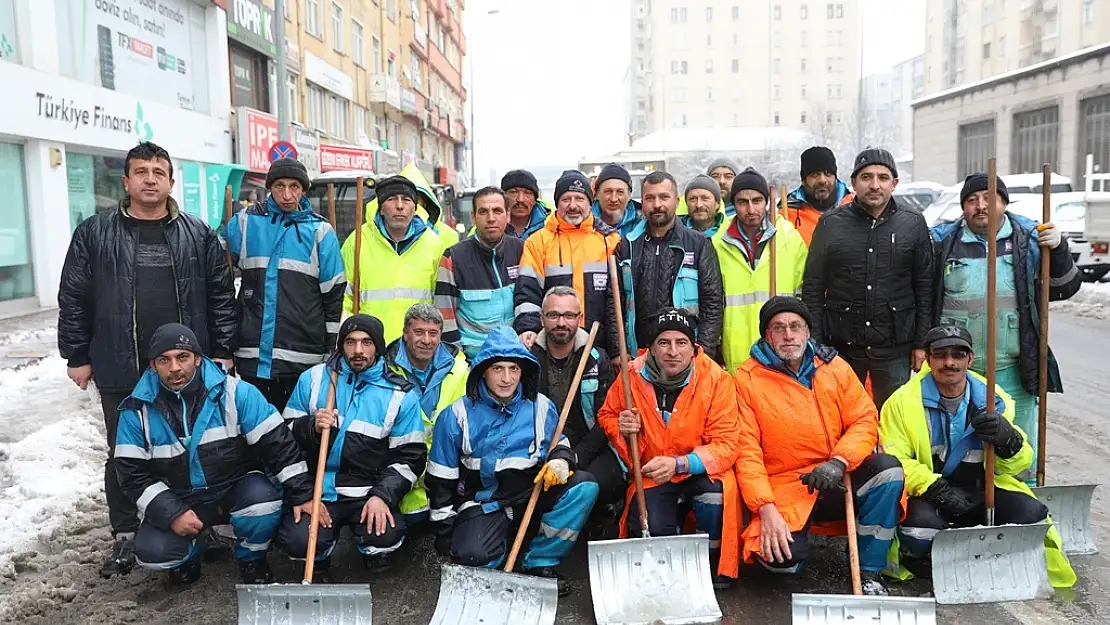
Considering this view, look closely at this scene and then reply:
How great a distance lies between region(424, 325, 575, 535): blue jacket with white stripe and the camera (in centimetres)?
Result: 407

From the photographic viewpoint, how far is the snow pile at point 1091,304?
12.7m

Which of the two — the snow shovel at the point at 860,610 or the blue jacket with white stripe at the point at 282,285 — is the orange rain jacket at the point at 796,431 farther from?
the blue jacket with white stripe at the point at 282,285

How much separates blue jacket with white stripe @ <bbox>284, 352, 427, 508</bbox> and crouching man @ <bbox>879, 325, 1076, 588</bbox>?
7.37 feet

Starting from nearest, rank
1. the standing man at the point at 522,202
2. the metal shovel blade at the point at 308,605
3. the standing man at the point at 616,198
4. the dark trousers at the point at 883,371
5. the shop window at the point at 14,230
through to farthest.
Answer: the metal shovel blade at the point at 308,605 < the dark trousers at the point at 883,371 < the standing man at the point at 616,198 < the standing man at the point at 522,202 < the shop window at the point at 14,230

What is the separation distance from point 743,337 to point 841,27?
318 ft

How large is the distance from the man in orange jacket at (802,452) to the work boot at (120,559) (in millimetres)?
2869

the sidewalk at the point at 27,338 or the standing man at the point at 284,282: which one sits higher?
the standing man at the point at 284,282

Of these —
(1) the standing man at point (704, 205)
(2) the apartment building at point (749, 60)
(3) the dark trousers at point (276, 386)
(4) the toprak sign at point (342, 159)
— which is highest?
(2) the apartment building at point (749, 60)

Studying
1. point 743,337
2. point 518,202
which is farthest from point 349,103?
point 743,337

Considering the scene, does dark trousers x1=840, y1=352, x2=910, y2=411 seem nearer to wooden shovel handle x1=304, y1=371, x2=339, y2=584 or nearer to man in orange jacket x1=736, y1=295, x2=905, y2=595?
man in orange jacket x1=736, y1=295, x2=905, y2=595

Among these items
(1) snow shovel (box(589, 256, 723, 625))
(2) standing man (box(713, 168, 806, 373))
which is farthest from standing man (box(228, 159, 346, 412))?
(2) standing man (box(713, 168, 806, 373))

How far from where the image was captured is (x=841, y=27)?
92438 mm

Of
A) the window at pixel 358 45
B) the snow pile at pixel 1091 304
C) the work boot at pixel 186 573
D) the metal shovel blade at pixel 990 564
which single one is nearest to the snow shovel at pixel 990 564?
the metal shovel blade at pixel 990 564

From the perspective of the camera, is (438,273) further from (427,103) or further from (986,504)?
(427,103)
